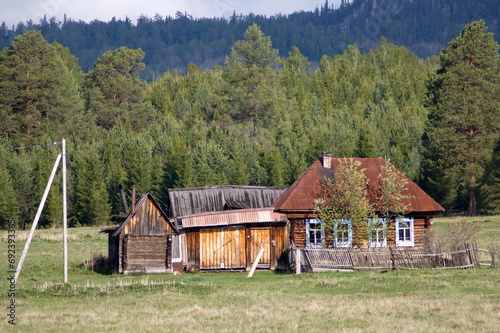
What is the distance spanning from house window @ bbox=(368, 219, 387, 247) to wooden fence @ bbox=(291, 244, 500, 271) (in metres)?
3.31

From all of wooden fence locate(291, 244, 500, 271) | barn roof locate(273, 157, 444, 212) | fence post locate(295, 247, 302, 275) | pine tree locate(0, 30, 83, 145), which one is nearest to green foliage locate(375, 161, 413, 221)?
barn roof locate(273, 157, 444, 212)

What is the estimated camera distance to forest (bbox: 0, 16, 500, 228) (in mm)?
68438

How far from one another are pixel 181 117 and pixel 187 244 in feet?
260

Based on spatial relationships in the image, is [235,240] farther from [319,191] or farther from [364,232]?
[364,232]

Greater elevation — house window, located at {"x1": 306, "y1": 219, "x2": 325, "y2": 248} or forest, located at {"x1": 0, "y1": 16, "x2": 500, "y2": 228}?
forest, located at {"x1": 0, "y1": 16, "x2": 500, "y2": 228}

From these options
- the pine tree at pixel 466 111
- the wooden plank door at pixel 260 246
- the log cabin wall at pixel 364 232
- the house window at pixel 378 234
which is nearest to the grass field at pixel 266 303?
the wooden plank door at pixel 260 246

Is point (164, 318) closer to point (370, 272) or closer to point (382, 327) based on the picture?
point (382, 327)

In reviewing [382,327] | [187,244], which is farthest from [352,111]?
[382,327]

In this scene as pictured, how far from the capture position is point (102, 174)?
74.0 metres

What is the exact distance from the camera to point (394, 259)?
3005 centimetres

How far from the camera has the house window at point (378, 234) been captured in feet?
111

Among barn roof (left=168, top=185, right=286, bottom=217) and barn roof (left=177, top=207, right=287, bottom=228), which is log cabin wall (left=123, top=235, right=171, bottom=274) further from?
barn roof (left=168, top=185, right=286, bottom=217)

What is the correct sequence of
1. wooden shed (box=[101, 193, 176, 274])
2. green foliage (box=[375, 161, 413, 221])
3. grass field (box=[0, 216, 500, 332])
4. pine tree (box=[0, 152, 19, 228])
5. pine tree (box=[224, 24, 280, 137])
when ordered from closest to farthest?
grass field (box=[0, 216, 500, 332]), wooden shed (box=[101, 193, 176, 274]), green foliage (box=[375, 161, 413, 221]), pine tree (box=[0, 152, 19, 228]), pine tree (box=[224, 24, 280, 137])

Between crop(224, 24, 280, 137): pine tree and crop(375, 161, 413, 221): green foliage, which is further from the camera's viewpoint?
crop(224, 24, 280, 137): pine tree
